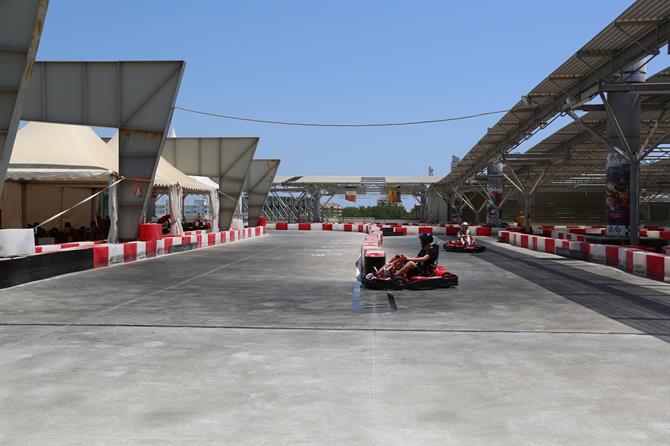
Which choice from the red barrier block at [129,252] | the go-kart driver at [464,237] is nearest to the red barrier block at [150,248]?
the red barrier block at [129,252]

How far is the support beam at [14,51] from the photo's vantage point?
1320 centimetres

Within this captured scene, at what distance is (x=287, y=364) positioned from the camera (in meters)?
6.29

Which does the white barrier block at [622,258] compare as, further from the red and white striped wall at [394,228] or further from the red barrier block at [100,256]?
the red and white striped wall at [394,228]

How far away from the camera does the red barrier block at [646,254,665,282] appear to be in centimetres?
1484

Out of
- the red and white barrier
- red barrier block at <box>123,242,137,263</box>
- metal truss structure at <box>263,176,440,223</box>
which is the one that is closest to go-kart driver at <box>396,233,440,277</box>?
red barrier block at <box>123,242,137,263</box>

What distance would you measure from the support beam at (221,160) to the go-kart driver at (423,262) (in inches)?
1083

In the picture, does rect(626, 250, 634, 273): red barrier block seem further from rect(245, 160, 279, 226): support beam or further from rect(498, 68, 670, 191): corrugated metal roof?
rect(245, 160, 279, 226): support beam

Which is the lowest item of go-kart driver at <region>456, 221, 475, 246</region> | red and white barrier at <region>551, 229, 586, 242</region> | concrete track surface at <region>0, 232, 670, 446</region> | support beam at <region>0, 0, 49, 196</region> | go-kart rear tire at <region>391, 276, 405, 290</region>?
concrete track surface at <region>0, 232, 670, 446</region>

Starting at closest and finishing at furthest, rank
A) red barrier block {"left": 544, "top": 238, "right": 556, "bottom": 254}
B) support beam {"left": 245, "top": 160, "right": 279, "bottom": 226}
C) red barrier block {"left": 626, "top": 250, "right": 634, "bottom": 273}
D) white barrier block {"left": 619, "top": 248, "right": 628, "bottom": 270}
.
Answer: red barrier block {"left": 626, "top": 250, "right": 634, "bottom": 273} < white barrier block {"left": 619, "top": 248, "right": 628, "bottom": 270} < red barrier block {"left": 544, "top": 238, "right": 556, "bottom": 254} < support beam {"left": 245, "top": 160, "right": 279, "bottom": 226}

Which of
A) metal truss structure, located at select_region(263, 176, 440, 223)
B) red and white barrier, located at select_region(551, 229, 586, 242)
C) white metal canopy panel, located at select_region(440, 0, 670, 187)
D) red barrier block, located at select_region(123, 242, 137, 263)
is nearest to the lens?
white metal canopy panel, located at select_region(440, 0, 670, 187)

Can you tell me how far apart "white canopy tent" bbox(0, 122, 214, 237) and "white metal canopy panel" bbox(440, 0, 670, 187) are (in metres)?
15.2

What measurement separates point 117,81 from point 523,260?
603 inches

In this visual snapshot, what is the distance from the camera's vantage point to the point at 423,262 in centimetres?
1265

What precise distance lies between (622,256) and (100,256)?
554 inches
